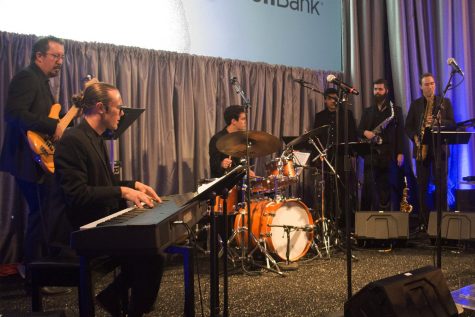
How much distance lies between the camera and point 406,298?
242cm

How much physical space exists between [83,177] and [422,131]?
509cm

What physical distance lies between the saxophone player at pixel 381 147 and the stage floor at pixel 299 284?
1.33 metres

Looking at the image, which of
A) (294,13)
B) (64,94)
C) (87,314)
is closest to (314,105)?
(294,13)

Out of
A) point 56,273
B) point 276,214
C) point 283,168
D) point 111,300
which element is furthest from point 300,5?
point 56,273

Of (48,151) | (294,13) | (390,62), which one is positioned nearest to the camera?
(48,151)

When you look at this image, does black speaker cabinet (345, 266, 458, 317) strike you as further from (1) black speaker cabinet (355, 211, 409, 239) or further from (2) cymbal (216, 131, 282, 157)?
(1) black speaker cabinet (355, 211, 409, 239)

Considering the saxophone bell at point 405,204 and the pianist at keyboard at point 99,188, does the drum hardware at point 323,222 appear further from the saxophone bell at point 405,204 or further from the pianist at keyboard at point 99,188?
the pianist at keyboard at point 99,188

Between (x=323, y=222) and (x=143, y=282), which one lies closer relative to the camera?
(x=143, y=282)

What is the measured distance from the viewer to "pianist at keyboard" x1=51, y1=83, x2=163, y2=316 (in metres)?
2.61

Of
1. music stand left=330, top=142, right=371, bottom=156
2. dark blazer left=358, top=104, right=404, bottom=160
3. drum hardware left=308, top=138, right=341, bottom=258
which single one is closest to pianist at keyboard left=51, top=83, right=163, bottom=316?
drum hardware left=308, top=138, right=341, bottom=258

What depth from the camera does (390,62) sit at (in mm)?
7898

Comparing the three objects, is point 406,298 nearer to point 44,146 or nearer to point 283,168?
point 283,168

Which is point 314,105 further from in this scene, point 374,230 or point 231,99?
point 374,230

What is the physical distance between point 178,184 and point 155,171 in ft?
1.03
